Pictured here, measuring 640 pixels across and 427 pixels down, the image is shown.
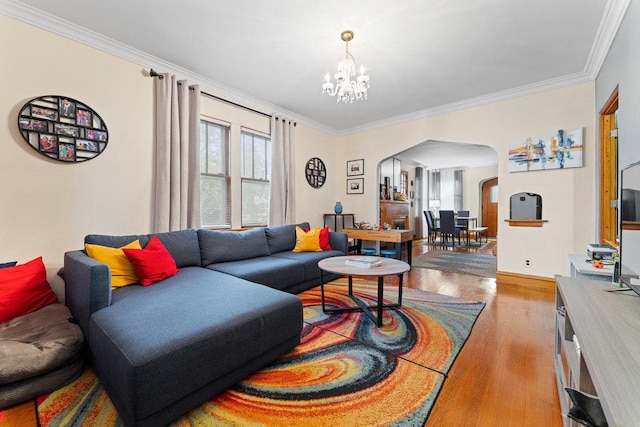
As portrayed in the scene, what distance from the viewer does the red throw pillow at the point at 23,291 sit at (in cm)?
183

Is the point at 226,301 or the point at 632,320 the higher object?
the point at 632,320

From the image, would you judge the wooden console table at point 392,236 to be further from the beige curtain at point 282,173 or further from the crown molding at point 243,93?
the crown molding at point 243,93

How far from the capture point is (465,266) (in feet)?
15.6

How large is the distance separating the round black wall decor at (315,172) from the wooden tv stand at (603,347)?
156 inches

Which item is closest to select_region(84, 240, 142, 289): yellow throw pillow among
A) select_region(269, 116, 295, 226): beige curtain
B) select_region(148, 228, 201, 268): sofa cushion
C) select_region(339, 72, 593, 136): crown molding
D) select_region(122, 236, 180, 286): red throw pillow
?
select_region(122, 236, 180, 286): red throw pillow

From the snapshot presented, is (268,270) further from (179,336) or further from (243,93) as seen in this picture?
(243,93)

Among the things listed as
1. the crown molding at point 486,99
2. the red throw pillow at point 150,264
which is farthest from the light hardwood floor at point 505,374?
the crown molding at point 486,99

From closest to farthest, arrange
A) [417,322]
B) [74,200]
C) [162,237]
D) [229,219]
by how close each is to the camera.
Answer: [417,322], [74,200], [162,237], [229,219]

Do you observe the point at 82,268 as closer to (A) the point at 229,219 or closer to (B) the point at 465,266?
(A) the point at 229,219

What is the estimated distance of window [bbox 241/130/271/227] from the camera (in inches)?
163

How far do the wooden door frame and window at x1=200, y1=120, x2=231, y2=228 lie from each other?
4.51 meters

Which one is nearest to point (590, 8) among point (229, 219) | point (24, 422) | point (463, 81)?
point (463, 81)

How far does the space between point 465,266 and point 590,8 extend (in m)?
3.68

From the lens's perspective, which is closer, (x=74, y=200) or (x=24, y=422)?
(x=24, y=422)
